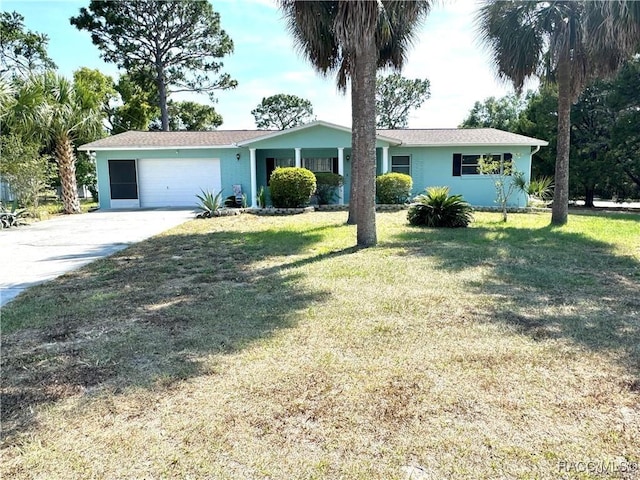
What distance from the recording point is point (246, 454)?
247 centimetres

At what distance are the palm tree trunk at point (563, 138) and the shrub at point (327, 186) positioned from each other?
814 centimetres

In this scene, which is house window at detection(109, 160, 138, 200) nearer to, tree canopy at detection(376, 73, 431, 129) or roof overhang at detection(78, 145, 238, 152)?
roof overhang at detection(78, 145, 238, 152)

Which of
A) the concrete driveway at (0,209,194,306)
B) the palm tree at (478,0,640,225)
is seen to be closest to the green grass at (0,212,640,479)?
the concrete driveway at (0,209,194,306)

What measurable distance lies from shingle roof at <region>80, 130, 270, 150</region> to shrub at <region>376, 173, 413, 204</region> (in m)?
6.62

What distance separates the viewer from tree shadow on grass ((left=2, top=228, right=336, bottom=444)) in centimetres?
336

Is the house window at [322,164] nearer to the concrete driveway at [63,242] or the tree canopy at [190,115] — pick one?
the concrete driveway at [63,242]

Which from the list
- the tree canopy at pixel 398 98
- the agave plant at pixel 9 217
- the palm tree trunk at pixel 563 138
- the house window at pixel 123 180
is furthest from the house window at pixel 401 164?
the tree canopy at pixel 398 98

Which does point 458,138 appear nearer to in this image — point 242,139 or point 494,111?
point 242,139

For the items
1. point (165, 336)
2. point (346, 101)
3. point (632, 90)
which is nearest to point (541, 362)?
point (165, 336)

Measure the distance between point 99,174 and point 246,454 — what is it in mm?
20261

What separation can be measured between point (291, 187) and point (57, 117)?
8.96 meters

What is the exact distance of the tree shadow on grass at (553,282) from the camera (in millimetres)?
4242

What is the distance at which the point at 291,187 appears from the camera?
16156 millimetres

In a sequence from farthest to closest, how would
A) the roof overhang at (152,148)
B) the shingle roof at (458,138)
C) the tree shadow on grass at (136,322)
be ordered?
the roof overhang at (152,148), the shingle roof at (458,138), the tree shadow on grass at (136,322)
